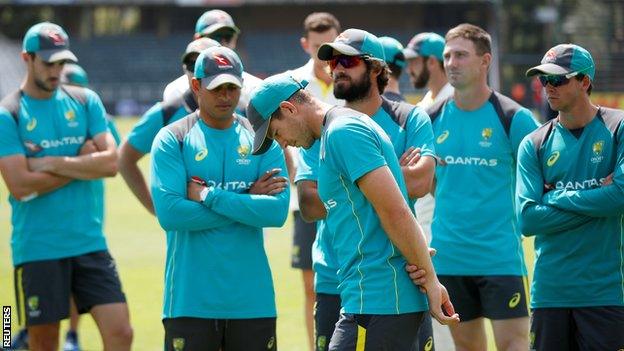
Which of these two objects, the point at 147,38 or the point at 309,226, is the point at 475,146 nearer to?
the point at 309,226

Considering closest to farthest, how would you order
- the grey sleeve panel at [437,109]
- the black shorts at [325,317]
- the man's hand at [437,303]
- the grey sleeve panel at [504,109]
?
the man's hand at [437,303] < the black shorts at [325,317] < the grey sleeve panel at [504,109] < the grey sleeve panel at [437,109]

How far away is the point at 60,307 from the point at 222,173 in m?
2.21

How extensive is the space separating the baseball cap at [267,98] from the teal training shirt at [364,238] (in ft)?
0.77

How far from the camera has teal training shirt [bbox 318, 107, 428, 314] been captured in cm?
520

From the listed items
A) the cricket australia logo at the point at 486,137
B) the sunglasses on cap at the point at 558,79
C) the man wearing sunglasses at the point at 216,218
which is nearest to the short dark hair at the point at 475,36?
the cricket australia logo at the point at 486,137

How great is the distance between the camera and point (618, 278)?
6508 mm

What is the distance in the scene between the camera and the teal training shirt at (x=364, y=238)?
520cm

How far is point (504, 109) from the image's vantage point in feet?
25.2

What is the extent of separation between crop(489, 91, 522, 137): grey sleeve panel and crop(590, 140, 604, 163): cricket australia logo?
1180 millimetres

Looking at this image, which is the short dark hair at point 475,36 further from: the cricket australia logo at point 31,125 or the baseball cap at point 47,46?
the cricket australia logo at point 31,125

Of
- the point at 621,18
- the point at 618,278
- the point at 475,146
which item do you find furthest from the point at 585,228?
the point at 621,18

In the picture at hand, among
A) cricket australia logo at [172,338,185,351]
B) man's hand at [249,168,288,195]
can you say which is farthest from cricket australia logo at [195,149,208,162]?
cricket australia logo at [172,338,185,351]

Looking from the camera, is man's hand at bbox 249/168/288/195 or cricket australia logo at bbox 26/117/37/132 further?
cricket australia logo at bbox 26/117/37/132

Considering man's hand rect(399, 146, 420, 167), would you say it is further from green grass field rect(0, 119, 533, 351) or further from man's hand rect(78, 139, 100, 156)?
green grass field rect(0, 119, 533, 351)
